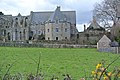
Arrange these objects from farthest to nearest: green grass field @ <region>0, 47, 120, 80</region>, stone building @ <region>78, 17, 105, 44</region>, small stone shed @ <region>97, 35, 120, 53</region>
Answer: stone building @ <region>78, 17, 105, 44</region>
small stone shed @ <region>97, 35, 120, 53</region>
green grass field @ <region>0, 47, 120, 80</region>

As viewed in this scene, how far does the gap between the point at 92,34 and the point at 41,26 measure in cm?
2519

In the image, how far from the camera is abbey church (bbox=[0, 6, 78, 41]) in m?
89.4

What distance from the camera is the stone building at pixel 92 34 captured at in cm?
6729

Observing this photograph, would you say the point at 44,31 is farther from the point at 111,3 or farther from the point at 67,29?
the point at 111,3

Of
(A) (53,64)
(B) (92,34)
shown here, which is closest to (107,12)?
(B) (92,34)

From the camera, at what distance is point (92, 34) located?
73.6 metres

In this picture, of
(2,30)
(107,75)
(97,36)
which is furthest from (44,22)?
A: (107,75)

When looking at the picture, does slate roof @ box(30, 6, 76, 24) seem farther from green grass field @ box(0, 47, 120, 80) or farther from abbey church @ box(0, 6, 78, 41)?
green grass field @ box(0, 47, 120, 80)

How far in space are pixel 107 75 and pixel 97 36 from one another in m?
69.1

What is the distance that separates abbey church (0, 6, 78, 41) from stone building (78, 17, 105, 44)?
7.40 m

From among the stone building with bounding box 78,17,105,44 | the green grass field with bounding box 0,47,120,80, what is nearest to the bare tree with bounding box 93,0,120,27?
the stone building with bounding box 78,17,105,44

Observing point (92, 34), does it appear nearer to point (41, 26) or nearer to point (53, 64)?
point (41, 26)

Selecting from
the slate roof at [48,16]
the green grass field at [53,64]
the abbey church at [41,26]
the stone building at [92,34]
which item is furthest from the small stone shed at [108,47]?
the slate roof at [48,16]

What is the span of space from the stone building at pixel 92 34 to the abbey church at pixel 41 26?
740cm
